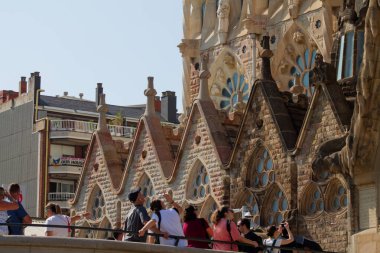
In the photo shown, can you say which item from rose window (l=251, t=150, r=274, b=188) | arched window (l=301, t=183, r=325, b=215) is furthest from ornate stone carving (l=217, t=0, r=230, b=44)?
arched window (l=301, t=183, r=325, b=215)

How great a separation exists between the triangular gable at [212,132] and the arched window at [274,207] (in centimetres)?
225

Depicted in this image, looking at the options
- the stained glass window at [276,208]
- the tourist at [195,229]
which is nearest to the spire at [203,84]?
the stained glass window at [276,208]

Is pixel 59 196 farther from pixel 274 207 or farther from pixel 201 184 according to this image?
pixel 274 207

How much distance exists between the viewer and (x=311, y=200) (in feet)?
125

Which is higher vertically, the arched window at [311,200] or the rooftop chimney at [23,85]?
the rooftop chimney at [23,85]

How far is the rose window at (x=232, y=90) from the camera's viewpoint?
53062 millimetres

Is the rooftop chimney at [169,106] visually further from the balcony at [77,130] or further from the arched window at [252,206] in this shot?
the arched window at [252,206]

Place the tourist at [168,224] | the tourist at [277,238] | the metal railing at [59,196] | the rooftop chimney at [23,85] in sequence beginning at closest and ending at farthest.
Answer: the tourist at [168,224], the tourist at [277,238], the metal railing at [59,196], the rooftop chimney at [23,85]

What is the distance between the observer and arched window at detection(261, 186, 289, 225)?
1550 inches

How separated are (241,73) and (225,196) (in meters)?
12.4

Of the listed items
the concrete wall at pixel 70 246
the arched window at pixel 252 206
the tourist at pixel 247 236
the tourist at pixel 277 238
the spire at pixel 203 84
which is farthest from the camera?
the spire at pixel 203 84

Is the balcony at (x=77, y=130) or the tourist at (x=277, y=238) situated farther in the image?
the balcony at (x=77, y=130)

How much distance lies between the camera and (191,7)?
55.6 metres

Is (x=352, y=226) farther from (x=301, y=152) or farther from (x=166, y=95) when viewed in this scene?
(x=166, y=95)
